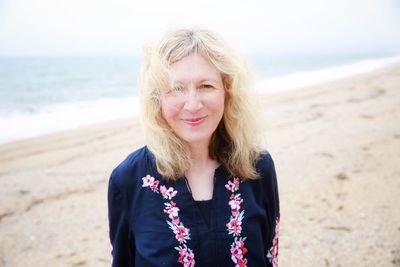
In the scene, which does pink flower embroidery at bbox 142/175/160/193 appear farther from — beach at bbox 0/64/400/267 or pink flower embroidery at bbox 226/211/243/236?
beach at bbox 0/64/400/267

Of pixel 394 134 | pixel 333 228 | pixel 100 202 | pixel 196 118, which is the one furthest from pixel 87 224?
pixel 394 134

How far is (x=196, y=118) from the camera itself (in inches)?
68.0

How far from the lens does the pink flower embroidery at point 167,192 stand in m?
1.74

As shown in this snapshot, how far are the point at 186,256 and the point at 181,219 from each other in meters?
0.19

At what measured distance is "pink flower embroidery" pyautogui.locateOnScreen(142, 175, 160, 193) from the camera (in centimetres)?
176

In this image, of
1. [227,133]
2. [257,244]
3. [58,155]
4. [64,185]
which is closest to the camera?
[257,244]

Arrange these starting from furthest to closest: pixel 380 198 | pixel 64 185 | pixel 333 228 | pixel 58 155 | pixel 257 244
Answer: pixel 58 155, pixel 64 185, pixel 380 198, pixel 333 228, pixel 257 244

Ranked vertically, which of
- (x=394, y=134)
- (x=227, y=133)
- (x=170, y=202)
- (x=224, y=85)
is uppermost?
(x=224, y=85)

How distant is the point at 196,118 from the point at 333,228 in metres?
2.95

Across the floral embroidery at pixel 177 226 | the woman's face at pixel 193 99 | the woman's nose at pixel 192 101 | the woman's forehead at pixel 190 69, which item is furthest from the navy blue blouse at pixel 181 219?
the woman's forehead at pixel 190 69

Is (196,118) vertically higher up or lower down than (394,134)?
higher up

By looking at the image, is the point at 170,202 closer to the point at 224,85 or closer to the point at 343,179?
the point at 224,85

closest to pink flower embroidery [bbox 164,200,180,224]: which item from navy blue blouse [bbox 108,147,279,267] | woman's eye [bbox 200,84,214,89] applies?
navy blue blouse [bbox 108,147,279,267]

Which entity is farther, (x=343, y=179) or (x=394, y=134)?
(x=394, y=134)
